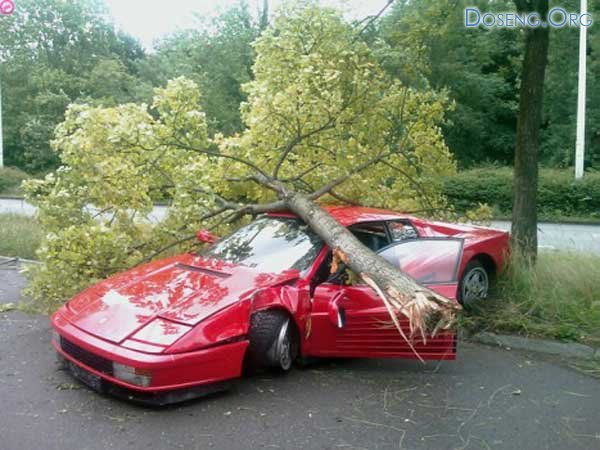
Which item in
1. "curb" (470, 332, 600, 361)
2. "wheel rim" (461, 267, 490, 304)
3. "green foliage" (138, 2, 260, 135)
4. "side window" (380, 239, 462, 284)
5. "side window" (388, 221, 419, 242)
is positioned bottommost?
"curb" (470, 332, 600, 361)

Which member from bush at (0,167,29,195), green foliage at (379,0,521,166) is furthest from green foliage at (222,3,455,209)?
bush at (0,167,29,195)

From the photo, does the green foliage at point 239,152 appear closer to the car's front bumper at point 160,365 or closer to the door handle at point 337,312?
the car's front bumper at point 160,365

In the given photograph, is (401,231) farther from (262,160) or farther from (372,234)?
(262,160)

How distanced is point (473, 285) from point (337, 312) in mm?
2228

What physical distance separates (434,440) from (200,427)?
1.51 m

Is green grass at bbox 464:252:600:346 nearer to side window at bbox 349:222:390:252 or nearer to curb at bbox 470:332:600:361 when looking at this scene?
curb at bbox 470:332:600:361

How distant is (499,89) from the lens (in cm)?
2894

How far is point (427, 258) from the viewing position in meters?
5.83

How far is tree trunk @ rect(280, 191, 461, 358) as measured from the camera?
456 centimetres

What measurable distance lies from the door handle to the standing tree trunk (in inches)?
122

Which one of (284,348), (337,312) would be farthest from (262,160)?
(284,348)

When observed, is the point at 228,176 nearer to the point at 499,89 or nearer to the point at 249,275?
the point at 249,275

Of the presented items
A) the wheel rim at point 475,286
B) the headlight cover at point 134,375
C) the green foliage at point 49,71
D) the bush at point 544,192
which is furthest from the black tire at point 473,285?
the green foliage at point 49,71

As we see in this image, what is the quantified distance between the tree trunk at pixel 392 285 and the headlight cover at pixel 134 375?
5.86 ft
